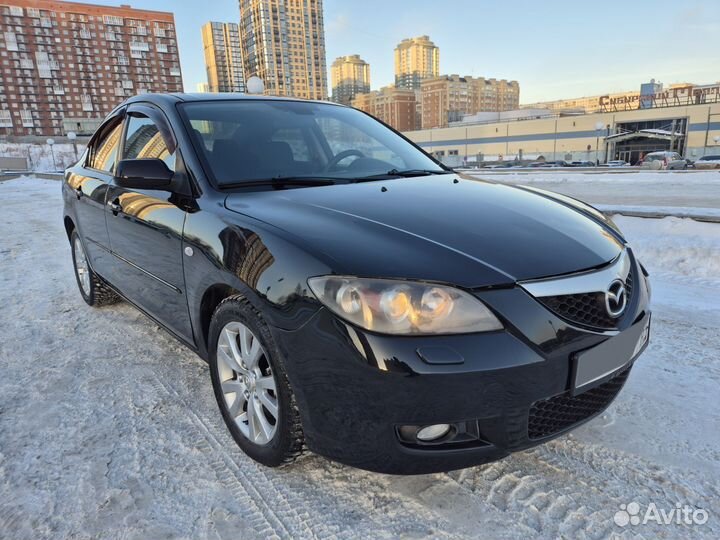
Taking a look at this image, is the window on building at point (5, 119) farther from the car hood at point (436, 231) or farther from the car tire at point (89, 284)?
the car hood at point (436, 231)

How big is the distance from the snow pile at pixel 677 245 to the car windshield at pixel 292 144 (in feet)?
10.1

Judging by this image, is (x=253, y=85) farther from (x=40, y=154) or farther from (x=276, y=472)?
(x=40, y=154)

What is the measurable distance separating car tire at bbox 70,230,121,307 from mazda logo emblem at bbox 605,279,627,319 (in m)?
3.61

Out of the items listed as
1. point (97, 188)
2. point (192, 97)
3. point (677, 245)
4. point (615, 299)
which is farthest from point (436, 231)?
point (677, 245)

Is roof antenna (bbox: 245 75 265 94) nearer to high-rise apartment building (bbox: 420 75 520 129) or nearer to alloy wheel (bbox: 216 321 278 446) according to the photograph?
alloy wheel (bbox: 216 321 278 446)

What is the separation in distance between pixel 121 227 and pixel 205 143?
101cm

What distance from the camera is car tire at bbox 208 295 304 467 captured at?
5.96 ft

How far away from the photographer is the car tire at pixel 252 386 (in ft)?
5.96

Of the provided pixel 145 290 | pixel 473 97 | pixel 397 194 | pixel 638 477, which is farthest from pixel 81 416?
pixel 473 97

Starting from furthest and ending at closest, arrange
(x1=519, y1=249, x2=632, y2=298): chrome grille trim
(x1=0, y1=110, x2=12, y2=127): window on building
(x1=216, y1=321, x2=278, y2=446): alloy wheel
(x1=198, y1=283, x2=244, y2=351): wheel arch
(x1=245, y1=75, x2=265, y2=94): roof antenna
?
(x1=0, y1=110, x2=12, y2=127): window on building
(x1=245, y1=75, x2=265, y2=94): roof antenna
(x1=198, y1=283, x2=244, y2=351): wheel arch
(x1=216, y1=321, x2=278, y2=446): alloy wheel
(x1=519, y1=249, x2=632, y2=298): chrome grille trim

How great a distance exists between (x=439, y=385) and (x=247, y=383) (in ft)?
3.04

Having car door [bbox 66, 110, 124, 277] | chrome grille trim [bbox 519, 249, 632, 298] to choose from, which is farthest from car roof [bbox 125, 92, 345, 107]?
chrome grille trim [bbox 519, 249, 632, 298]

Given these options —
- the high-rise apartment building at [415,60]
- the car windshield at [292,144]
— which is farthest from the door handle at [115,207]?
the high-rise apartment building at [415,60]

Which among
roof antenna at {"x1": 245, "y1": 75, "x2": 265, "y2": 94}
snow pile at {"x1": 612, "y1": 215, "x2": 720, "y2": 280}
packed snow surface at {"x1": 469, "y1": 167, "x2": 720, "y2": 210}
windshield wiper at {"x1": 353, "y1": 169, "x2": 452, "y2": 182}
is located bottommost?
packed snow surface at {"x1": 469, "y1": 167, "x2": 720, "y2": 210}
